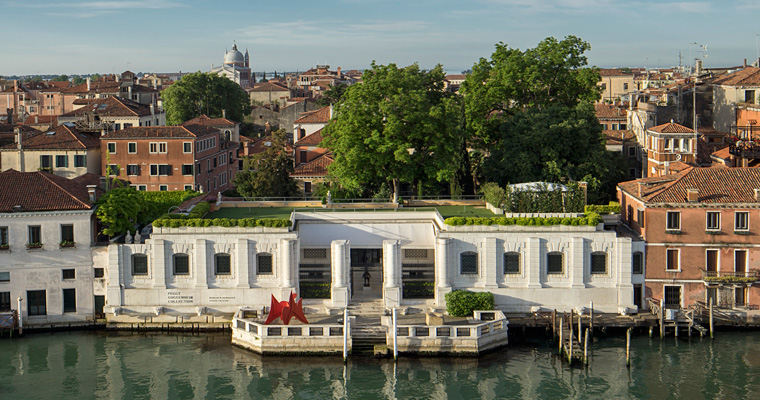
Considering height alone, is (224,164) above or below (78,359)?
above

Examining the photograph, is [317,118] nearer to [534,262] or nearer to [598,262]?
[534,262]

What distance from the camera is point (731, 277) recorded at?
39.4m

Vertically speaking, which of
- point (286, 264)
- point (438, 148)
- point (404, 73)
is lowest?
point (286, 264)

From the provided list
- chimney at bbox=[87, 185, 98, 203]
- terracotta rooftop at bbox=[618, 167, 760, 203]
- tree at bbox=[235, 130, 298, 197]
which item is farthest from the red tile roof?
terracotta rooftop at bbox=[618, 167, 760, 203]

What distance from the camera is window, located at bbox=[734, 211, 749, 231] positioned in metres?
39.8

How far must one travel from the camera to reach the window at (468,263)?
39.6 metres

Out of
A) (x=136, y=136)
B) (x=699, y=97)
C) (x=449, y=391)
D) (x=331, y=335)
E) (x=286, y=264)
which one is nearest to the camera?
(x=449, y=391)

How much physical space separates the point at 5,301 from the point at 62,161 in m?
22.7

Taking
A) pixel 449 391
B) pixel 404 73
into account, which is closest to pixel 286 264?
pixel 449 391

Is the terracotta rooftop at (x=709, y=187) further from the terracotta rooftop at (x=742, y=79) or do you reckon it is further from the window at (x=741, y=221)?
the terracotta rooftop at (x=742, y=79)

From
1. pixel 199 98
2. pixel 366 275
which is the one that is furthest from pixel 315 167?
pixel 199 98

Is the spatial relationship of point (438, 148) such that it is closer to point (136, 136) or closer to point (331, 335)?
point (331, 335)

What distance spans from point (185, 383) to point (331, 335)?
233 inches

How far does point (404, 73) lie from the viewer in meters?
49.5
